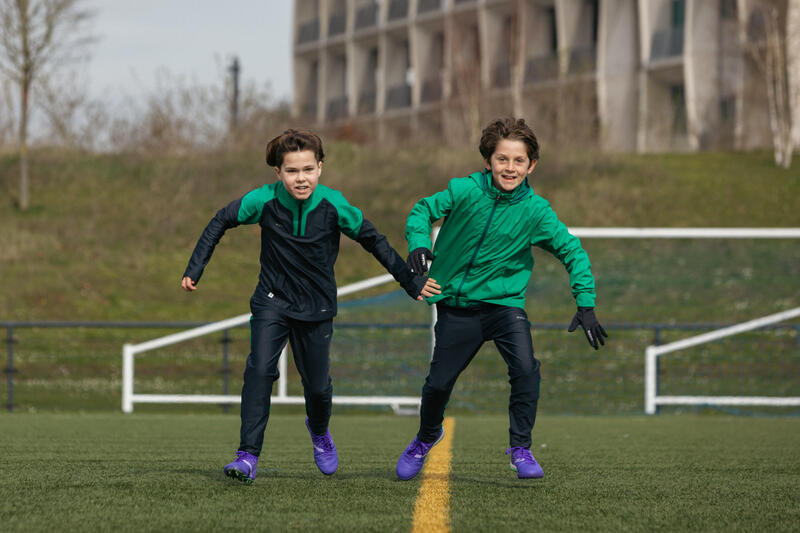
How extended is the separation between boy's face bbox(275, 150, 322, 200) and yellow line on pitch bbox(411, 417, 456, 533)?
1.50m

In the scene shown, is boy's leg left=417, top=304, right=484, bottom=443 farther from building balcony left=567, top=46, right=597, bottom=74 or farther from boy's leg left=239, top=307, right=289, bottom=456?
building balcony left=567, top=46, right=597, bottom=74

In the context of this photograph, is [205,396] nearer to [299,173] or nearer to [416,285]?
[299,173]

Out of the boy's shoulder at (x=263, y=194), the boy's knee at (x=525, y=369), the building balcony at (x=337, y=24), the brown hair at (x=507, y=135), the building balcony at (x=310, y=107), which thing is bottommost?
the boy's knee at (x=525, y=369)

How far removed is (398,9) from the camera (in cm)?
3750

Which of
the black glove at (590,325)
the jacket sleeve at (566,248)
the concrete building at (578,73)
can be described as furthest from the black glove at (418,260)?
the concrete building at (578,73)

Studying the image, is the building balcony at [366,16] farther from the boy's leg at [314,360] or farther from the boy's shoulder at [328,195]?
the boy's leg at [314,360]

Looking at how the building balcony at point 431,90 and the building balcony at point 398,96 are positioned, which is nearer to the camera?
the building balcony at point 431,90

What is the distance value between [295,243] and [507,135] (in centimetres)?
116

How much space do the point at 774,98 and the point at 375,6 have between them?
17090 millimetres

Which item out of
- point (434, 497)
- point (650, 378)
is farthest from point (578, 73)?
point (434, 497)

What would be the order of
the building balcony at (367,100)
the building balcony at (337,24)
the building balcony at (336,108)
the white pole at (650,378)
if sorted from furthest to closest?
the building balcony at (337,24) → the building balcony at (336,108) → the building balcony at (367,100) → the white pole at (650,378)

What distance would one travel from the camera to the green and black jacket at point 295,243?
203 inches

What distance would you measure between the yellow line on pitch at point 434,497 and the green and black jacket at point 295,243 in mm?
974

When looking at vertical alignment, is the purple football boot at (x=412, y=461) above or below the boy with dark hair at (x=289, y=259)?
below
